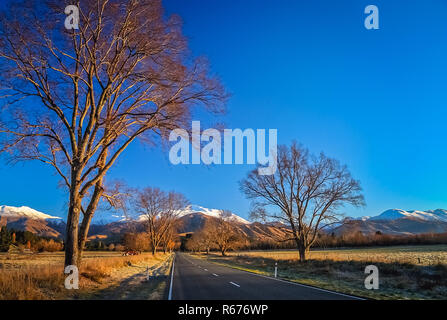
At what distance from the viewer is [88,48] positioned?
11617 millimetres

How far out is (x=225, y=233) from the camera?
72.7 metres

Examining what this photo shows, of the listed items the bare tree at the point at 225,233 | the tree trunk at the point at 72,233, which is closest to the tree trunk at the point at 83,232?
the tree trunk at the point at 72,233

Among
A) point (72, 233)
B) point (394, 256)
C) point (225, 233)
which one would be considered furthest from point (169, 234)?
point (72, 233)

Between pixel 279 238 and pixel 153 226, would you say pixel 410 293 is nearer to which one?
pixel 279 238

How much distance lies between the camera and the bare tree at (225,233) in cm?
7269

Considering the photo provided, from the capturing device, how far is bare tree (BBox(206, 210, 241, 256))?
238ft

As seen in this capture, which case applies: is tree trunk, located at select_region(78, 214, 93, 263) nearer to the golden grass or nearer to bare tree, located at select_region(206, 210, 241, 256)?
the golden grass

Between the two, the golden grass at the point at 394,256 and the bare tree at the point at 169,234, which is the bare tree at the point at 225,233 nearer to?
the bare tree at the point at 169,234

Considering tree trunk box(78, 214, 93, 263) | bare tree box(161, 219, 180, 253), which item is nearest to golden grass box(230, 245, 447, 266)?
tree trunk box(78, 214, 93, 263)

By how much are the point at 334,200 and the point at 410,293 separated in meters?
15.4

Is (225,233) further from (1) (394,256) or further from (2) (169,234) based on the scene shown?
(1) (394,256)
